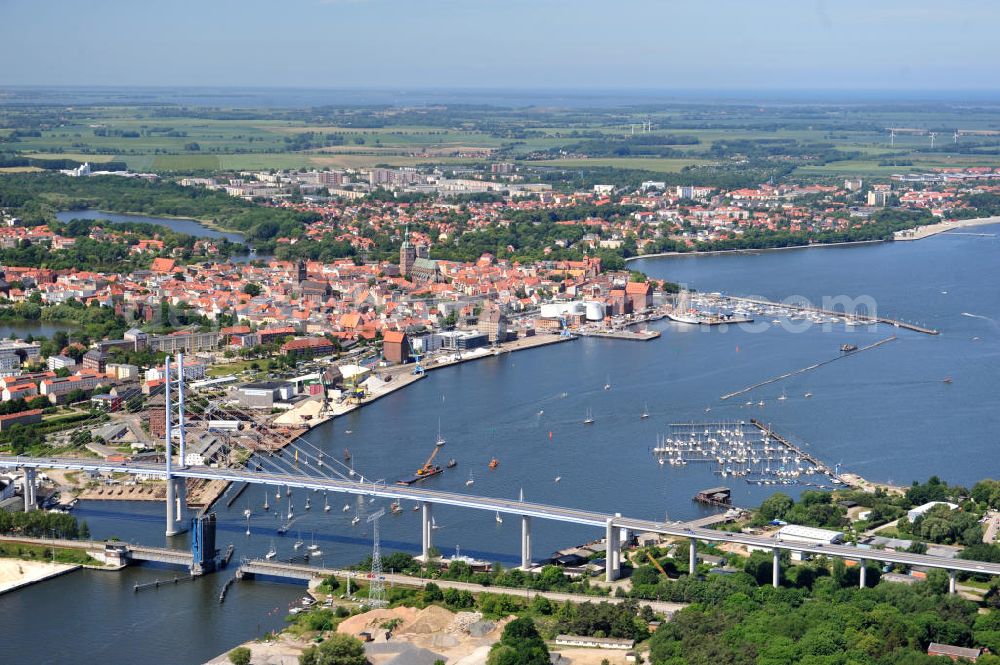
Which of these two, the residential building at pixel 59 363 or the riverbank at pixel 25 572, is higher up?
the residential building at pixel 59 363

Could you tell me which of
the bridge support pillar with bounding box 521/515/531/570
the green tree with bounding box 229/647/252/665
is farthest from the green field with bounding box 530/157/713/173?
the green tree with bounding box 229/647/252/665

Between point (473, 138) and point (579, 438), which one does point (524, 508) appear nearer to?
point (579, 438)

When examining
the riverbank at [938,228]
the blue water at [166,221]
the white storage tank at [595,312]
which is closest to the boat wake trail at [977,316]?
the white storage tank at [595,312]

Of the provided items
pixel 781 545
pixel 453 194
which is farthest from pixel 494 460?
pixel 453 194

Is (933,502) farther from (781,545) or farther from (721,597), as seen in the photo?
(721,597)

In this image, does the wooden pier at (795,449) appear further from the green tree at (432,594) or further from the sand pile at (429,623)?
the sand pile at (429,623)
